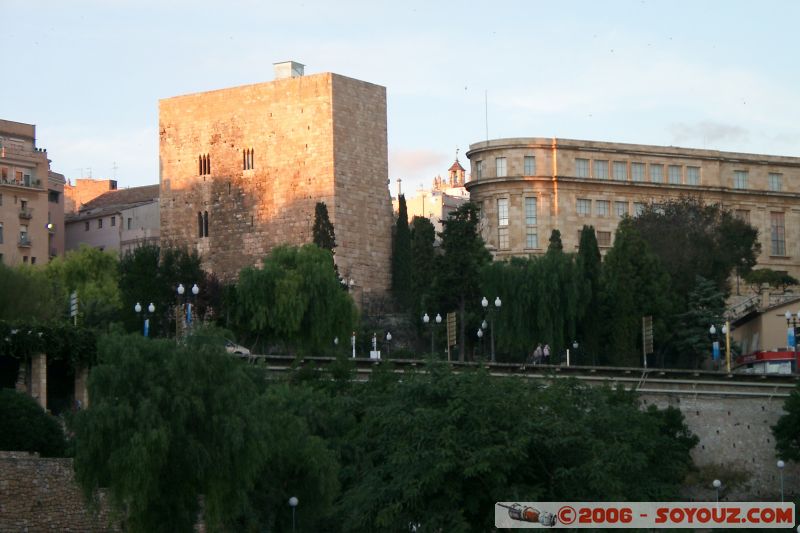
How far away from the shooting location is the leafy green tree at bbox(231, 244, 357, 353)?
84875 mm

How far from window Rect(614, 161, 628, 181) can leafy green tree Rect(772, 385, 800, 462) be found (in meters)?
38.4

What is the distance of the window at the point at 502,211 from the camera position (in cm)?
10819

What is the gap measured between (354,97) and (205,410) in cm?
5129

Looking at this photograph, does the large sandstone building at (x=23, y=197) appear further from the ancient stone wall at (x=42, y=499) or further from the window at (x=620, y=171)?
the ancient stone wall at (x=42, y=499)

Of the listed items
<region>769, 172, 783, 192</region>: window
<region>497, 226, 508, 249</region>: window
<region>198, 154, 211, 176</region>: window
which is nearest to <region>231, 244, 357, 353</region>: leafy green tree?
<region>198, 154, 211, 176</region>: window

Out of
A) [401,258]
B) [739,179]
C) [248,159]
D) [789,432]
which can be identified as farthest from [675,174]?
[789,432]

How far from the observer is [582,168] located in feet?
360

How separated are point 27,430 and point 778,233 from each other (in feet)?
216

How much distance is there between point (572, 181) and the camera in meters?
109

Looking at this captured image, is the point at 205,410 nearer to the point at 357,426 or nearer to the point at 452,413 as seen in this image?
the point at 452,413

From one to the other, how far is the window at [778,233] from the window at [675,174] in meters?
6.31

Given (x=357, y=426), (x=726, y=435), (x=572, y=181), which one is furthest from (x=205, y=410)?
(x=572, y=181)

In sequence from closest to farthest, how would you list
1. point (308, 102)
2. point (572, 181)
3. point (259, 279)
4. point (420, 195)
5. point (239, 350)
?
point (239, 350) → point (259, 279) → point (308, 102) → point (572, 181) → point (420, 195)

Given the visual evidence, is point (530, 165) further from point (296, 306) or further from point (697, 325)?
point (296, 306)
